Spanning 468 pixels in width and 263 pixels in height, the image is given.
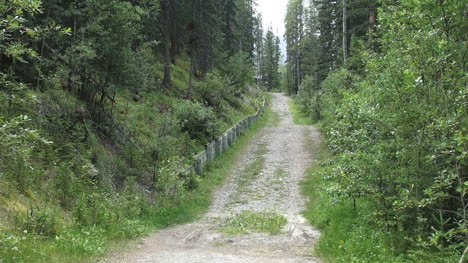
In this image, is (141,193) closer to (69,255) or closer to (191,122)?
(69,255)

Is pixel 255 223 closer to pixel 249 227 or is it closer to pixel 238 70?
pixel 249 227

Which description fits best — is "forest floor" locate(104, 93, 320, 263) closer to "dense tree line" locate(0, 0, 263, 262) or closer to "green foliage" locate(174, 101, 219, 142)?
"dense tree line" locate(0, 0, 263, 262)

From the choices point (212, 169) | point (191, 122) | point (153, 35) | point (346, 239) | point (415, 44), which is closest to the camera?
point (415, 44)

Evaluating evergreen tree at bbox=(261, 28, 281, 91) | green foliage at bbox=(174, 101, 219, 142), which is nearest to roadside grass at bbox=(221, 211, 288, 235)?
green foliage at bbox=(174, 101, 219, 142)

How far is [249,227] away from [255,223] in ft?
1.13

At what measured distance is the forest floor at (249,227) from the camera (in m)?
7.02

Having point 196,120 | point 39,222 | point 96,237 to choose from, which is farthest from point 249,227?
point 196,120

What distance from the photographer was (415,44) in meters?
5.96

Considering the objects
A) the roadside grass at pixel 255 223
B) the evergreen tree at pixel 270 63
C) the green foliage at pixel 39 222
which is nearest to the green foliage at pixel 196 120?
the roadside grass at pixel 255 223

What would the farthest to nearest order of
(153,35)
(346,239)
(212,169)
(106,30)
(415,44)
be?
(153,35) < (212,169) < (106,30) < (346,239) < (415,44)

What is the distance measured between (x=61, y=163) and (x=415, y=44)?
312 inches

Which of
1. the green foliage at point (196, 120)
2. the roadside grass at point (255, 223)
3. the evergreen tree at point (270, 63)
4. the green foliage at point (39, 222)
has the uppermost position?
the evergreen tree at point (270, 63)

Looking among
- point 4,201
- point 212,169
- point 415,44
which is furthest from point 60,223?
point 212,169

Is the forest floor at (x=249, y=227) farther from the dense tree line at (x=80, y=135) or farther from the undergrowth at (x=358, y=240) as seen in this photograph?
the dense tree line at (x=80, y=135)
